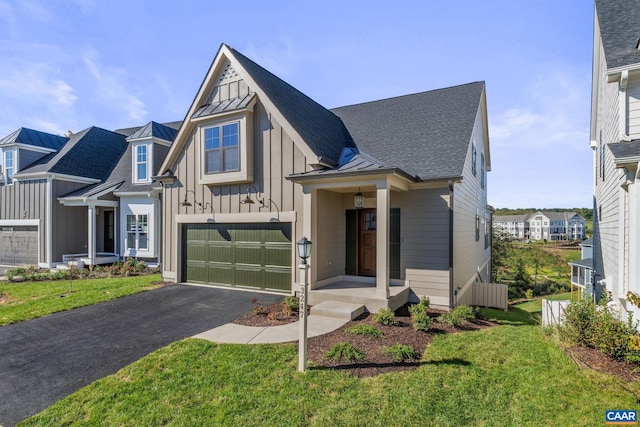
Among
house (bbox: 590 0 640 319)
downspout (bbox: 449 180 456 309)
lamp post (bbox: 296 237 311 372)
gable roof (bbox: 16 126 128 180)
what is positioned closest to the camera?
lamp post (bbox: 296 237 311 372)

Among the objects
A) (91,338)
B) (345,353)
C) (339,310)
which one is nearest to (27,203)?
(91,338)

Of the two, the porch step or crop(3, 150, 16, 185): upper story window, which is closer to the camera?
the porch step

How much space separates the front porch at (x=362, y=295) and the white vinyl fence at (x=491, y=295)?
4.98 metres

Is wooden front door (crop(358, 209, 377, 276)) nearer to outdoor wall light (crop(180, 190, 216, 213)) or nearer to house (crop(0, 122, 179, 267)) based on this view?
outdoor wall light (crop(180, 190, 216, 213))

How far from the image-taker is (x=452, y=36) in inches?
382

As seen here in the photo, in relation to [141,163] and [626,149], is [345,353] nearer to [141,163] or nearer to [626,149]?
[626,149]

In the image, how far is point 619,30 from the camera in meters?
7.51

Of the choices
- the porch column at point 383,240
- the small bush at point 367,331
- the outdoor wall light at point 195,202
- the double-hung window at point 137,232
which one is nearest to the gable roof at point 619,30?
the porch column at point 383,240

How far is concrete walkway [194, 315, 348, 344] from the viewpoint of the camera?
20.0 feet

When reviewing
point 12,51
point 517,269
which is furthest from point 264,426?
point 517,269

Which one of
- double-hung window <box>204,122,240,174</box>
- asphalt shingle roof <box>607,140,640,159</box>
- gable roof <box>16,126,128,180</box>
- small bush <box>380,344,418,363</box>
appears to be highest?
gable roof <box>16,126,128,180</box>

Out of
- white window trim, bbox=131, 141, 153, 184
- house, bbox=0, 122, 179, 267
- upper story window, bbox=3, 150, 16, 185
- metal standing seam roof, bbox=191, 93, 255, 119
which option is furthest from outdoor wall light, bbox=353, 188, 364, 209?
upper story window, bbox=3, 150, 16, 185

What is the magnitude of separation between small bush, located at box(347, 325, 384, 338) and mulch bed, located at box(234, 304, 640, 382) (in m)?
0.10

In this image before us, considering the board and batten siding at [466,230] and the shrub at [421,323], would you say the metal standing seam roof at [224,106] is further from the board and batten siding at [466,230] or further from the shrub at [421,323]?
the shrub at [421,323]
